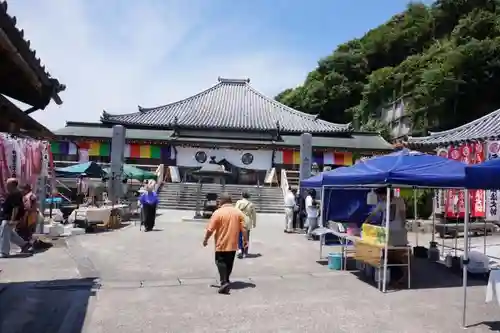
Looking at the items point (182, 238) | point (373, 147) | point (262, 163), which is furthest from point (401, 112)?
point (182, 238)

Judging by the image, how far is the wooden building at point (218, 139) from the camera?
32625 mm

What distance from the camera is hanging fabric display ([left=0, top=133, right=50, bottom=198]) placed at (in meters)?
9.71

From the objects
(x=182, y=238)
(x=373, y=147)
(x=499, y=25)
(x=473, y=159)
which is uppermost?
(x=499, y=25)

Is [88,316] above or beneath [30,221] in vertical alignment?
beneath

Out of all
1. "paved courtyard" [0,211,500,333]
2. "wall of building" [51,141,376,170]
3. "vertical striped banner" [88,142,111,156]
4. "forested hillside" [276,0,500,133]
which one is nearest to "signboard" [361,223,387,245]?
"paved courtyard" [0,211,500,333]

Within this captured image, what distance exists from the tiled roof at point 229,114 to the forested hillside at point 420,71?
717 centimetres

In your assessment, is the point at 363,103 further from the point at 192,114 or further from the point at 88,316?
the point at 88,316

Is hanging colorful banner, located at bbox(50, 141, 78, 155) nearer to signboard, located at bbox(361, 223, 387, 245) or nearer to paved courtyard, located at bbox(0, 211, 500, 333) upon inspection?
paved courtyard, located at bbox(0, 211, 500, 333)

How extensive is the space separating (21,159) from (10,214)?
82.6 inches

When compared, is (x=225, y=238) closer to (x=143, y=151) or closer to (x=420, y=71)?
(x=143, y=151)

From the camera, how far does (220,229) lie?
22.9 ft

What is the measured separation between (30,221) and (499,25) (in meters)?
35.3

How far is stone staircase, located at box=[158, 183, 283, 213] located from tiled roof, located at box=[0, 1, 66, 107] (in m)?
18.9

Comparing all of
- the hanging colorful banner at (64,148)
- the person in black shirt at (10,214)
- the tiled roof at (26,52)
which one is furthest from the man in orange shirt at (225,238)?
the hanging colorful banner at (64,148)
